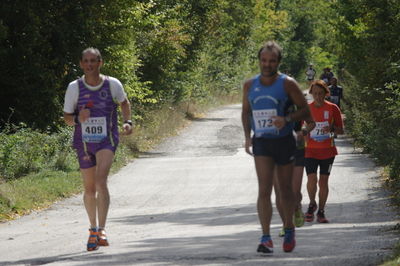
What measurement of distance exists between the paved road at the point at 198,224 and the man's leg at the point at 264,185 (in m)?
0.38

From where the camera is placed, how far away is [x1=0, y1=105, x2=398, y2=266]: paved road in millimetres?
9699

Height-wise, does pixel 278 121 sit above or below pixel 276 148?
above

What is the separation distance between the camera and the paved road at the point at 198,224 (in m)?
9.70

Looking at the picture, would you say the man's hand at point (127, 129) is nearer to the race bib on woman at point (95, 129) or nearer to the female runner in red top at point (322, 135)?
the race bib on woman at point (95, 129)

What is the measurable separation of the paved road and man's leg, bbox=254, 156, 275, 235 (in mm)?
384

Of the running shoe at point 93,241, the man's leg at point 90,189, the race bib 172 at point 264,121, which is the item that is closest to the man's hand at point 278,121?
the race bib 172 at point 264,121

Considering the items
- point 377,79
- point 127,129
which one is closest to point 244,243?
point 127,129

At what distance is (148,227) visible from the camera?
13.2m

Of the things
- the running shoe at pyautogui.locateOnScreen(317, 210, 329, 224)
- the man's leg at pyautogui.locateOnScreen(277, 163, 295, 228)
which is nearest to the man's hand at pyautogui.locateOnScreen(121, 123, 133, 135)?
the man's leg at pyautogui.locateOnScreen(277, 163, 295, 228)

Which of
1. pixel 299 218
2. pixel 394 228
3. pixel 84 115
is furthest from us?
pixel 299 218

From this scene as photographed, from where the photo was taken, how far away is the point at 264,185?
9391 millimetres

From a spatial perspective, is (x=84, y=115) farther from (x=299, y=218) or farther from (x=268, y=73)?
(x=299, y=218)

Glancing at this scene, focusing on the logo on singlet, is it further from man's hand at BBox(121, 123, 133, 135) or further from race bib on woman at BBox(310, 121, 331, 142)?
race bib on woman at BBox(310, 121, 331, 142)

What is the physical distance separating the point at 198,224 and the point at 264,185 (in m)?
4.13
